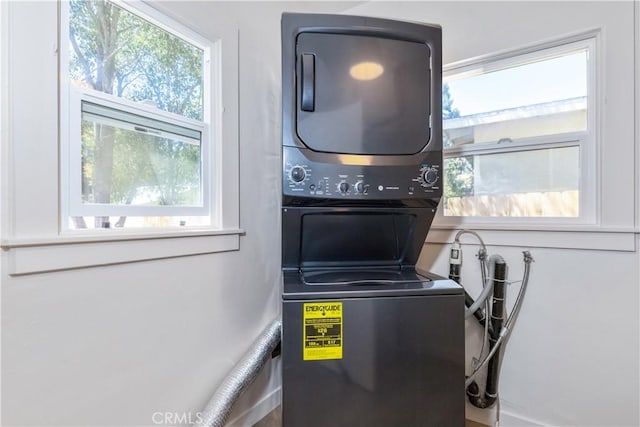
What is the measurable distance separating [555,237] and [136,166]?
193 centimetres

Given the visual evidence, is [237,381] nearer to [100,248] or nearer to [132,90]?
[100,248]

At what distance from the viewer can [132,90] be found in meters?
1.17

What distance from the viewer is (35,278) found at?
85 centimetres

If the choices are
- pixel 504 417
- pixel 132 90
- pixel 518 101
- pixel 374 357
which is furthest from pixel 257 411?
pixel 518 101

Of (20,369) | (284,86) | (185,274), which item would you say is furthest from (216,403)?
(284,86)

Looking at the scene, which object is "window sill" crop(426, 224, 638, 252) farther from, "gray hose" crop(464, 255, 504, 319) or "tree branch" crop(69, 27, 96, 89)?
"tree branch" crop(69, 27, 96, 89)

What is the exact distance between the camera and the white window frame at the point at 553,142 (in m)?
1.36

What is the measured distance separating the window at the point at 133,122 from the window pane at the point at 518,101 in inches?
56.1

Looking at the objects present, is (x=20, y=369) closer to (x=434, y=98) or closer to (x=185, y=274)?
(x=185, y=274)

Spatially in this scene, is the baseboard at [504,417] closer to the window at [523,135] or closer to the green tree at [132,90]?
the window at [523,135]

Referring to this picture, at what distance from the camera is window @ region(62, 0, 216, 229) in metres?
1.00

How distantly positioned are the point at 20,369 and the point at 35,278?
26 cm

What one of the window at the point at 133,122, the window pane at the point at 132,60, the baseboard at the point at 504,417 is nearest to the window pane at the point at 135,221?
the window at the point at 133,122

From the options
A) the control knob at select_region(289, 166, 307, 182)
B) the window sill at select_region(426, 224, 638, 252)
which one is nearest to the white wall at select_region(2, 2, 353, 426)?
the control knob at select_region(289, 166, 307, 182)
